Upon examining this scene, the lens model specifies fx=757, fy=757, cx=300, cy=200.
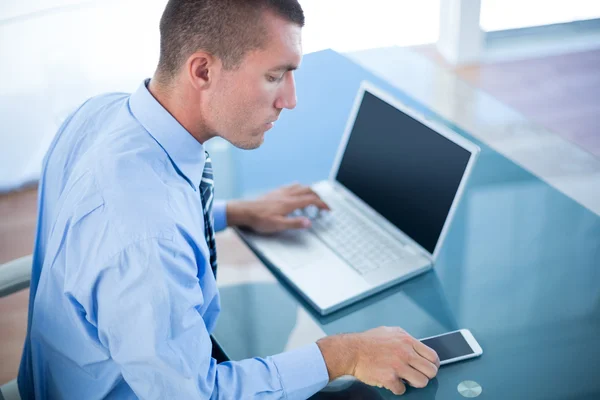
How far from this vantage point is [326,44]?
14.0ft

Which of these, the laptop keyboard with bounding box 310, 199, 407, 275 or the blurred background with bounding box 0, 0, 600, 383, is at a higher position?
the laptop keyboard with bounding box 310, 199, 407, 275

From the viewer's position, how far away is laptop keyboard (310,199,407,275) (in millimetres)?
1603

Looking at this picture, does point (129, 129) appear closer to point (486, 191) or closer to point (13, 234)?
point (486, 191)

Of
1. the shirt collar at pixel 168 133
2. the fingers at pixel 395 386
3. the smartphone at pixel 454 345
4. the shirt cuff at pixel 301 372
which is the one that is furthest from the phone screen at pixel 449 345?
the shirt collar at pixel 168 133

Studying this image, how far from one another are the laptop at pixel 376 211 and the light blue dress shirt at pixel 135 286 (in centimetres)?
25

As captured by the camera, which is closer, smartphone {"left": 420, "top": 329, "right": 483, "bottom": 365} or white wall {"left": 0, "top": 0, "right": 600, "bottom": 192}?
smartphone {"left": 420, "top": 329, "right": 483, "bottom": 365}

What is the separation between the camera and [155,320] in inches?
44.9

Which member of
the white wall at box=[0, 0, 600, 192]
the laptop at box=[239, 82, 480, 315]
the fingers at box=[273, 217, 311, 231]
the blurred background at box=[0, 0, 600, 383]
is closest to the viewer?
the laptop at box=[239, 82, 480, 315]

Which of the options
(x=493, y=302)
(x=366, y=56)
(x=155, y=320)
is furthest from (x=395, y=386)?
(x=366, y=56)

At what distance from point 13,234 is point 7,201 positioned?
0.32m

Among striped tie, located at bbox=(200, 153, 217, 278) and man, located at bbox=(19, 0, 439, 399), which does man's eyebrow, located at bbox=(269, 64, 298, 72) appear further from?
striped tie, located at bbox=(200, 153, 217, 278)

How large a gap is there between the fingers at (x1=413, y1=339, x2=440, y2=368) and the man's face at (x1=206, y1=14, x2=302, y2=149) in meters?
0.48

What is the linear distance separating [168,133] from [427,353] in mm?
606

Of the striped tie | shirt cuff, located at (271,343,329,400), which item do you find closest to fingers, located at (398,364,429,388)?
shirt cuff, located at (271,343,329,400)
